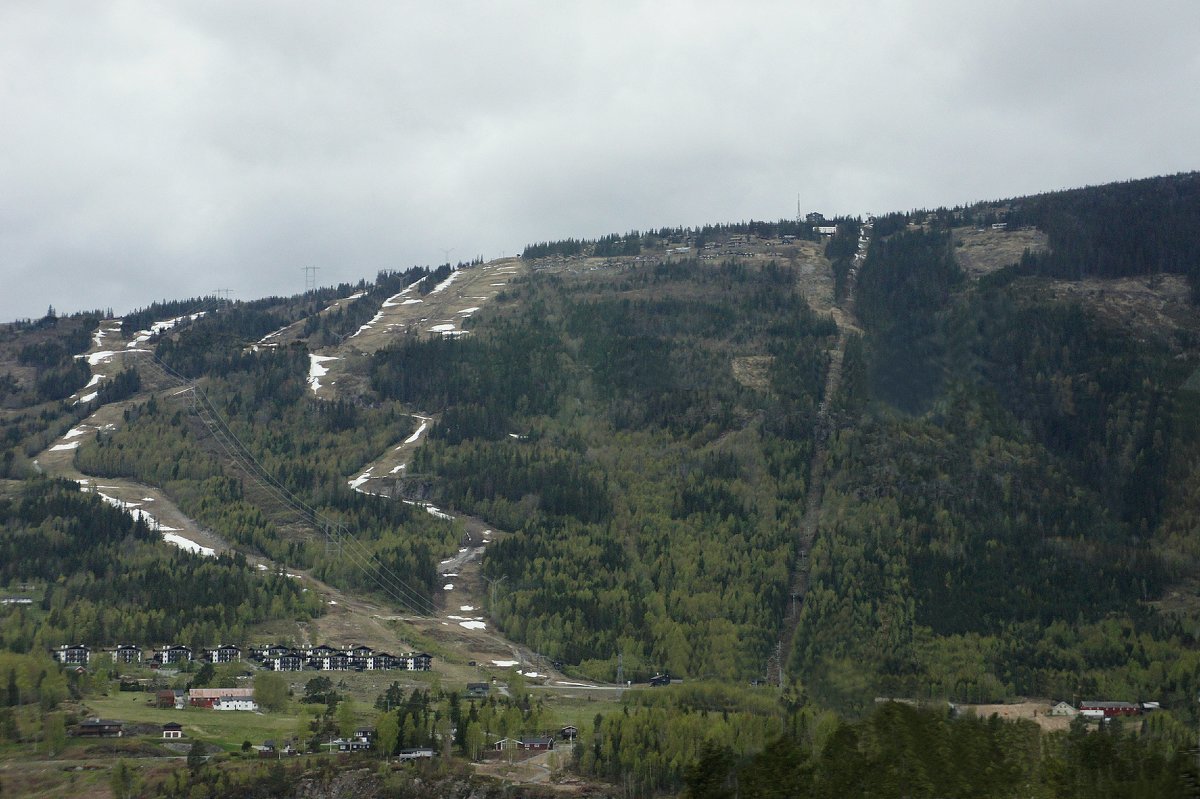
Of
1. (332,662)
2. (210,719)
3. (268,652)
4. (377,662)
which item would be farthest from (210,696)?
(377,662)

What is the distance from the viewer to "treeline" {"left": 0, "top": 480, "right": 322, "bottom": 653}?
157 metres

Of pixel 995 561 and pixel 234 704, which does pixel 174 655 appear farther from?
pixel 995 561

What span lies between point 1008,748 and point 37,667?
90.2 metres

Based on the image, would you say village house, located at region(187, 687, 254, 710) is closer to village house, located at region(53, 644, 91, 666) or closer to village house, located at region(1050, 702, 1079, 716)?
village house, located at region(53, 644, 91, 666)

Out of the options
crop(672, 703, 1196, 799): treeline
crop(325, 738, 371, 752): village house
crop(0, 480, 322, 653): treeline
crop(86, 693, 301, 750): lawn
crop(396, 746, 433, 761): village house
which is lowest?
crop(396, 746, 433, 761): village house

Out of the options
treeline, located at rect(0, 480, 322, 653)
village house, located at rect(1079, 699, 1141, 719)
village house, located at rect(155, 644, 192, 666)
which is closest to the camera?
village house, located at rect(1079, 699, 1141, 719)

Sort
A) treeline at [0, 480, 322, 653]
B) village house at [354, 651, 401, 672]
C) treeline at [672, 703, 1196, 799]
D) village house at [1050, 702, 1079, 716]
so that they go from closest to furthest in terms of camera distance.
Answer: treeline at [672, 703, 1196, 799] < village house at [1050, 702, 1079, 716] < village house at [354, 651, 401, 672] < treeline at [0, 480, 322, 653]

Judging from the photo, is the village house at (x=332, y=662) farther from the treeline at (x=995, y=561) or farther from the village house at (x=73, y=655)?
the treeline at (x=995, y=561)

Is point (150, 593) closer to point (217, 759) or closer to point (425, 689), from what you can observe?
point (425, 689)

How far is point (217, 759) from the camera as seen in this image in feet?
360

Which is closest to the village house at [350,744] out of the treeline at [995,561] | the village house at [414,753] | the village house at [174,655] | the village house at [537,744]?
the village house at [414,753]

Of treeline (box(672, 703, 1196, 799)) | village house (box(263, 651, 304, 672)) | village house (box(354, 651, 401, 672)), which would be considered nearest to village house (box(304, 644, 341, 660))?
village house (box(263, 651, 304, 672))

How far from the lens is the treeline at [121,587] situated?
157125 mm

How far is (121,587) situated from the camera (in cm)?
17075
